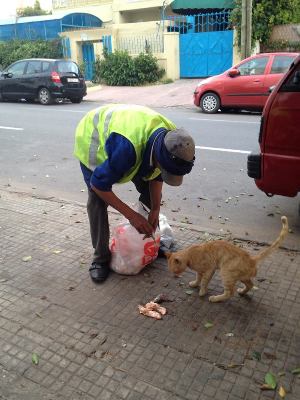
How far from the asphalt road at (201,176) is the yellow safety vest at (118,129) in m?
1.73

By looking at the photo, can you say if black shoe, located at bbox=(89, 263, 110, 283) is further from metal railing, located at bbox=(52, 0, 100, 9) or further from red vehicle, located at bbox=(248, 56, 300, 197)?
metal railing, located at bbox=(52, 0, 100, 9)

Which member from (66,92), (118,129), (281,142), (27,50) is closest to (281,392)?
(118,129)

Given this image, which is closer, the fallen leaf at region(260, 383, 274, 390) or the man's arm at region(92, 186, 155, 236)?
the fallen leaf at region(260, 383, 274, 390)

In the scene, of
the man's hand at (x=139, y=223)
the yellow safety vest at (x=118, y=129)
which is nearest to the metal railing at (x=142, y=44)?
the yellow safety vest at (x=118, y=129)

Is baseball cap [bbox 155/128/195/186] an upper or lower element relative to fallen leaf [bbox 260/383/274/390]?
upper

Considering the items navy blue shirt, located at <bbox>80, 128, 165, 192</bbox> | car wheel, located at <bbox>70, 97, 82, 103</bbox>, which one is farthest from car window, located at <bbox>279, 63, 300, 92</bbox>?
car wheel, located at <bbox>70, 97, 82, 103</bbox>

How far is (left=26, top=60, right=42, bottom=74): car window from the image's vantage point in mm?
14812

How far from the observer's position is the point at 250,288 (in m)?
2.99

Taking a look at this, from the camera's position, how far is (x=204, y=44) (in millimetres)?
17891

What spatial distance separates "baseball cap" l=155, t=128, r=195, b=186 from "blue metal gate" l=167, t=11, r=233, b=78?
53.7ft

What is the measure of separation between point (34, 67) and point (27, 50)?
9834mm

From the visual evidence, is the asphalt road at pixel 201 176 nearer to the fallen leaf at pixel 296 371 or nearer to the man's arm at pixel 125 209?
the man's arm at pixel 125 209

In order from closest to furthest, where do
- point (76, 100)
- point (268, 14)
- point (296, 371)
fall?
point (296, 371), point (76, 100), point (268, 14)

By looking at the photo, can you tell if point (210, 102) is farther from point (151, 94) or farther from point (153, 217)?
point (153, 217)
